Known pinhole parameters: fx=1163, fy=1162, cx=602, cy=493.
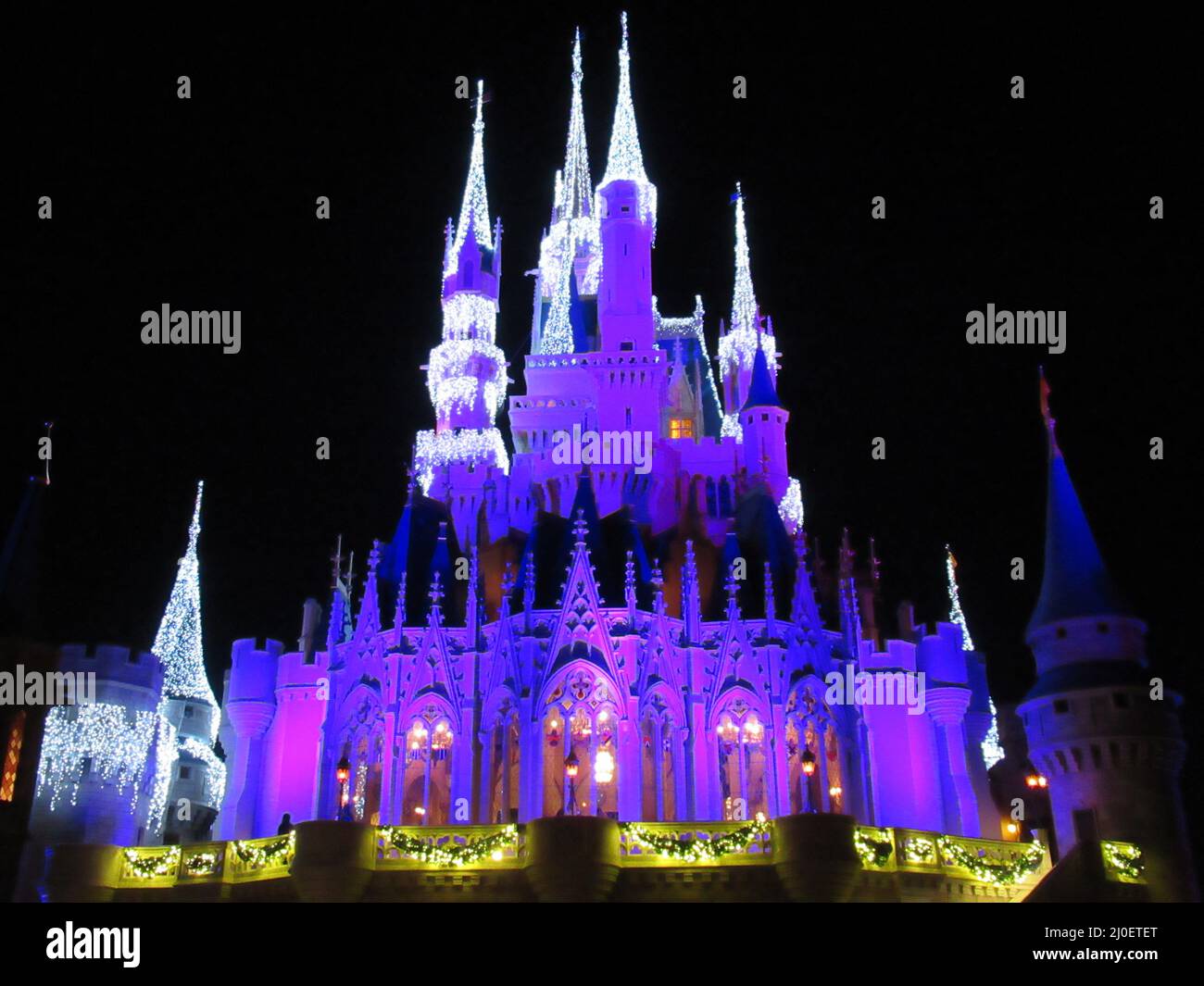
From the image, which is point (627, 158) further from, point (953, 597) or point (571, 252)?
point (953, 597)

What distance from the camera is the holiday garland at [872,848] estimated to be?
23438mm

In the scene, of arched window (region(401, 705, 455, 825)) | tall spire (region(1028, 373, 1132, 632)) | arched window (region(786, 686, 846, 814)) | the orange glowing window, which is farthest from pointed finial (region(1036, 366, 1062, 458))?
the orange glowing window

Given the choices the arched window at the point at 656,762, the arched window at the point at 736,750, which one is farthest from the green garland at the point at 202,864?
the arched window at the point at 736,750

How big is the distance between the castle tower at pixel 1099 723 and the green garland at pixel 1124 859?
14.6 inches

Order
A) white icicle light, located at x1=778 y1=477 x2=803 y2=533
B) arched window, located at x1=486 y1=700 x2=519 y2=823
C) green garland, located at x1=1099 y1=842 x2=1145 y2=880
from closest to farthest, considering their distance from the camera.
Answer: green garland, located at x1=1099 y1=842 x2=1145 y2=880
arched window, located at x1=486 y1=700 x2=519 y2=823
white icicle light, located at x1=778 y1=477 x2=803 y2=533

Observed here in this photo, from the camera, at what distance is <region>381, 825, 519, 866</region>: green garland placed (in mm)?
23375

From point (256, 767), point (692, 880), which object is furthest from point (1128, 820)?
point (256, 767)

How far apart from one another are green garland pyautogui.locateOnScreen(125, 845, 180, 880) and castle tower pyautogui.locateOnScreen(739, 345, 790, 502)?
22.8 m

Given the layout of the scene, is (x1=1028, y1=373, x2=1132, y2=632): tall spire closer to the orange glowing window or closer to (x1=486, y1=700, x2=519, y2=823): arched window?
(x1=486, y1=700, x2=519, y2=823): arched window

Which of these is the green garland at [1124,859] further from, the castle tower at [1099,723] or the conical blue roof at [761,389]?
the conical blue roof at [761,389]
